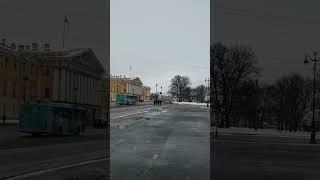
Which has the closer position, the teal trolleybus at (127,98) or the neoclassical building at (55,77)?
the neoclassical building at (55,77)

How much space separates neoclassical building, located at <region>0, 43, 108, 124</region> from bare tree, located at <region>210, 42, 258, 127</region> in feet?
55.9

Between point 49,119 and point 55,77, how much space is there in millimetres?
4513

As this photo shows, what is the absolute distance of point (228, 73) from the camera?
44531 millimetres

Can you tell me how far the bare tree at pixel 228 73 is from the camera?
140ft

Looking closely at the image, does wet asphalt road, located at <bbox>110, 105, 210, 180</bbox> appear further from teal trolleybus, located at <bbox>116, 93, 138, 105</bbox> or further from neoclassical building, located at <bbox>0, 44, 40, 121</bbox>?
neoclassical building, located at <bbox>0, 44, 40, 121</bbox>

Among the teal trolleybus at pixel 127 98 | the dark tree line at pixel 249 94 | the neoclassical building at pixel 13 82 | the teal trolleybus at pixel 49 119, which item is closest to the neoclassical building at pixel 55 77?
the neoclassical building at pixel 13 82

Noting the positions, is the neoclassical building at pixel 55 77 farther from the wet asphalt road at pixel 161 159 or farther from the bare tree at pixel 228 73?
the bare tree at pixel 228 73

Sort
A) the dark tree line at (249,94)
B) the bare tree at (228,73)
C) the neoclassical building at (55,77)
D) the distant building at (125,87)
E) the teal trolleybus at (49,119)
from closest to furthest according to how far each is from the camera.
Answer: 1. the neoclassical building at (55,77)
2. the distant building at (125,87)
3. the teal trolleybus at (49,119)
4. the bare tree at (228,73)
5. the dark tree line at (249,94)

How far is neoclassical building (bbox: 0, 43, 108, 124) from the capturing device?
16969 millimetres

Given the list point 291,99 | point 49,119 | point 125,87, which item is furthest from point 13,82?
point 291,99

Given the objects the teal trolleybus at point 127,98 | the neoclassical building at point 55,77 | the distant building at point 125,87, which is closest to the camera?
the neoclassical building at point 55,77

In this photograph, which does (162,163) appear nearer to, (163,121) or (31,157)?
(31,157)

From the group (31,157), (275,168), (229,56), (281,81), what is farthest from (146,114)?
(275,168)

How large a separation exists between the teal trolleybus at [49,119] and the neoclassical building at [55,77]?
0.58 m
